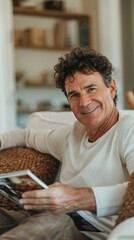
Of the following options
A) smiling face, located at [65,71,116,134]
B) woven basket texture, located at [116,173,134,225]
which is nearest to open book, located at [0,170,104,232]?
woven basket texture, located at [116,173,134,225]

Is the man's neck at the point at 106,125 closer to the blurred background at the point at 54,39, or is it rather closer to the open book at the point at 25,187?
the open book at the point at 25,187

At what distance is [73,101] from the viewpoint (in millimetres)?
1656

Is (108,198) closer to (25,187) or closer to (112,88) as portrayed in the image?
(25,187)

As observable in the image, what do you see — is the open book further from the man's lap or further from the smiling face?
the smiling face

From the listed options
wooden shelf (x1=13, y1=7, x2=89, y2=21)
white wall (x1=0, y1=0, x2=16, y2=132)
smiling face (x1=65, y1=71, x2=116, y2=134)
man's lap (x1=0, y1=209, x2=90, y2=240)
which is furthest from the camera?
wooden shelf (x1=13, y1=7, x2=89, y2=21)

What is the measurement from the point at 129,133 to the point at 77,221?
1.06 ft

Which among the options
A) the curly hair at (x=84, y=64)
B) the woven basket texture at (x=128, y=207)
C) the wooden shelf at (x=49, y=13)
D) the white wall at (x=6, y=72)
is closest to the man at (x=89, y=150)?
the curly hair at (x=84, y=64)

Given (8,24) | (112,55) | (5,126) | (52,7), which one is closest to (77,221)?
(5,126)

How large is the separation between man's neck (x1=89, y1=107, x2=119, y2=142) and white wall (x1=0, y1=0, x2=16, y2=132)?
104 inches

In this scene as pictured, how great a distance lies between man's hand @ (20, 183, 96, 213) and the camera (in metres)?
1.32

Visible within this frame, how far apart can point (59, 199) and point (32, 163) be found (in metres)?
0.52

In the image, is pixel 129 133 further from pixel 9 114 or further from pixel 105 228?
pixel 9 114

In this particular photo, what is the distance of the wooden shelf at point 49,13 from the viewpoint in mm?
4961

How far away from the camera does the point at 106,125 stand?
1.60 m
